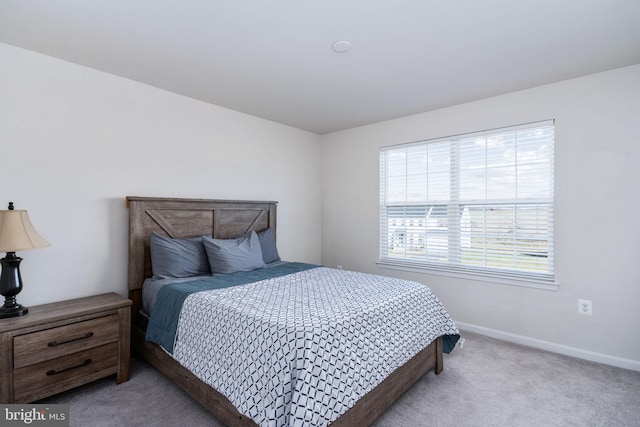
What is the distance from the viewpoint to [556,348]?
288 centimetres

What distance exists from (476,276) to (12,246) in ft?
12.9

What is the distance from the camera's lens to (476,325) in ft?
11.0

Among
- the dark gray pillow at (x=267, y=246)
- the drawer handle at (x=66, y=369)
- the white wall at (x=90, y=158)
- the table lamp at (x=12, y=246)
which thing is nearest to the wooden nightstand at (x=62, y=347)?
the drawer handle at (x=66, y=369)

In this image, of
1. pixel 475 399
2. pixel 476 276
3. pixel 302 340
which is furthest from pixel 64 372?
pixel 476 276

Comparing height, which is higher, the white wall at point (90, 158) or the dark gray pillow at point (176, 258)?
the white wall at point (90, 158)

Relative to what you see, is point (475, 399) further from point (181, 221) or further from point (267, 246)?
point (181, 221)

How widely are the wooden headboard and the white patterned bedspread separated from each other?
0.95m

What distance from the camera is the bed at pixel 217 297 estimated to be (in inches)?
68.7

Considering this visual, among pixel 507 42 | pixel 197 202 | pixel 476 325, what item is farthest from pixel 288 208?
pixel 507 42

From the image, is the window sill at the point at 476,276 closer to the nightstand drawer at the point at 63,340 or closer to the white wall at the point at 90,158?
the white wall at the point at 90,158

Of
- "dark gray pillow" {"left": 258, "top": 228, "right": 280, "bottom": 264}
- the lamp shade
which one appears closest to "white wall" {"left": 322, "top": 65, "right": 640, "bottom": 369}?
"dark gray pillow" {"left": 258, "top": 228, "right": 280, "bottom": 264}

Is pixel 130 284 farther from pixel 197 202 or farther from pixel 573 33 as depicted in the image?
pixel 573 33

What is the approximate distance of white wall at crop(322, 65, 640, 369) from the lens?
258 cm

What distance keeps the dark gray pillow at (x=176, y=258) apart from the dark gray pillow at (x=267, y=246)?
2.35 ft
